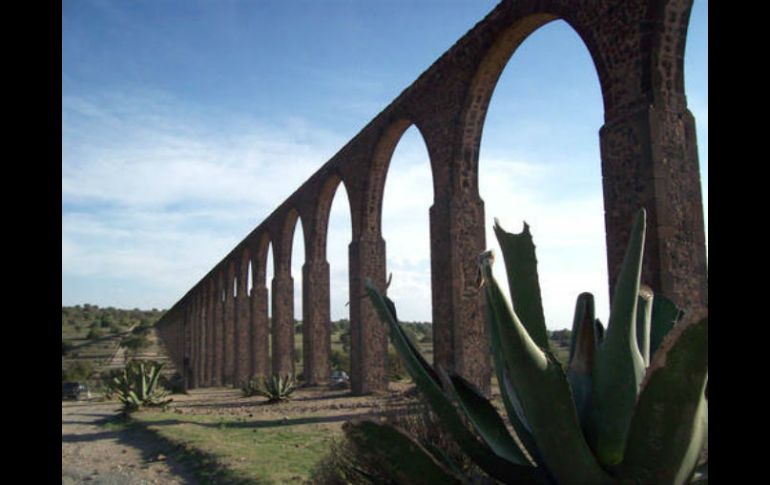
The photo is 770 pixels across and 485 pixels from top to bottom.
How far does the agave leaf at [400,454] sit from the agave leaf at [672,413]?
440 millimetres

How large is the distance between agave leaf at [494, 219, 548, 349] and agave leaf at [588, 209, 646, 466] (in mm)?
270

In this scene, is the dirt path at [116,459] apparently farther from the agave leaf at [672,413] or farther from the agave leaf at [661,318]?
the agave leaf at [672,413]

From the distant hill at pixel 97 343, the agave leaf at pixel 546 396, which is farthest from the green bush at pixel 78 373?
the agave leaf at pixel 546 396

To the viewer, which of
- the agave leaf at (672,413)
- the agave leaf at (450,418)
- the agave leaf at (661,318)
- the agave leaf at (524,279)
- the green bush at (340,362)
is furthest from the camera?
the green bush at (340,362)

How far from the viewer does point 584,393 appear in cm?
168

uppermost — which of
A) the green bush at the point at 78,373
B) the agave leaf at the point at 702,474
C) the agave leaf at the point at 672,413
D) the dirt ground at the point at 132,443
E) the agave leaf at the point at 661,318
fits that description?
the agave leaf at the point at 661,318

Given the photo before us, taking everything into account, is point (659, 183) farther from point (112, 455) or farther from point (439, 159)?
point (112, 455)

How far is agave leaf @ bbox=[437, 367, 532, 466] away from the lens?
71.1 inches

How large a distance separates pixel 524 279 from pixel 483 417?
42 cm

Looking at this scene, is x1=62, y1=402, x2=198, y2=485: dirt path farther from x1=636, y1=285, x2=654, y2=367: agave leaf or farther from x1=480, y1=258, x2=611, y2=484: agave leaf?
x1=480, y1=258, x2=611, y2=484: agave leaf

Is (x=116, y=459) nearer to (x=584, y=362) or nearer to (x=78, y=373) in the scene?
(x=584, y=362)

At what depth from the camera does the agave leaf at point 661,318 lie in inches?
83.7

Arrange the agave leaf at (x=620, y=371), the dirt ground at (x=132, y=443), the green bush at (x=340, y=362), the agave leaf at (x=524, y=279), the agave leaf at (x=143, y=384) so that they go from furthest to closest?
1. the green bush at (x=340, y=362)
2. the agave leaf at (x=143, y=384)
3. the dirt ground at (x=132, y=443)
4. the agave leaf at (x=524, y=279)
5. the agave leaf at (x=620, y=371)

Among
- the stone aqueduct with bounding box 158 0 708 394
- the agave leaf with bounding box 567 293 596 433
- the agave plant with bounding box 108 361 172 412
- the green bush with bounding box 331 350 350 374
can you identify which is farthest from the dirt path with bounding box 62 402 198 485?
the green bush with bounding box 331 350 350 374
